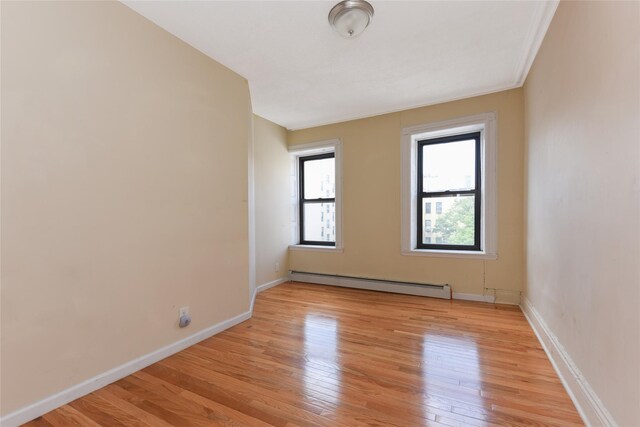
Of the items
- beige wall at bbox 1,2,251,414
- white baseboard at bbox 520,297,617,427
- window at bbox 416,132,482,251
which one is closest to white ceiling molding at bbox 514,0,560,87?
window at bbox 416,132,482,251

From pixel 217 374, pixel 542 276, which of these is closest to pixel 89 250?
pixel 217 374

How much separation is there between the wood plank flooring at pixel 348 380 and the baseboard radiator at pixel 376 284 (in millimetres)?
703

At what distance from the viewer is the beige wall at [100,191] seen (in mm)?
1484

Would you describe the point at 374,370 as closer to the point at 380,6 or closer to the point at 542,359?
the point at 542,359

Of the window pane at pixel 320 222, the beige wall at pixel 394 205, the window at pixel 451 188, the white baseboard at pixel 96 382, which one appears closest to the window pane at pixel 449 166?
the window at pixel 451 188

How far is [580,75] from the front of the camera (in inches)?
Result: 61.1

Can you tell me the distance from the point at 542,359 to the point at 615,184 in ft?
4.86

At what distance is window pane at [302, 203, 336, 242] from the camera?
4.53 metres

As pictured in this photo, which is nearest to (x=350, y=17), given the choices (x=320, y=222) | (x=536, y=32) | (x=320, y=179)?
(x=536, y=32)

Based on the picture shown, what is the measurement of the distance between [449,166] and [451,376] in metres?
2.66

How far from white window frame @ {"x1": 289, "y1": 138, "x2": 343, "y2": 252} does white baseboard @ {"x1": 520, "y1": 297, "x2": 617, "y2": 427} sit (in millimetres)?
2590

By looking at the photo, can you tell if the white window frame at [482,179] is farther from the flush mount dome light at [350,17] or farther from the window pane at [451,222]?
the flush mount dome light at [350,17]

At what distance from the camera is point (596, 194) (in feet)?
4.49

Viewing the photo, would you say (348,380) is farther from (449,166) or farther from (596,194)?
(449,166)
